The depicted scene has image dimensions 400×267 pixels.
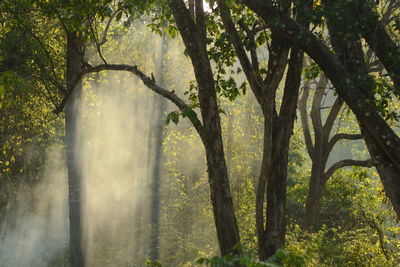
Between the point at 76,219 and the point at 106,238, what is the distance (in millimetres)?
13490

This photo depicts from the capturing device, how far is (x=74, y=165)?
515 inches

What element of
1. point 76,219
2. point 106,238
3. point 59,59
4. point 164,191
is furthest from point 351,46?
point 164,191

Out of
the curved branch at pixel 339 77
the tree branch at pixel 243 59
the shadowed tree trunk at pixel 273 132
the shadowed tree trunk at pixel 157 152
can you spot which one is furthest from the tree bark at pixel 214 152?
the shadowed tree trunk at pixel 157 152

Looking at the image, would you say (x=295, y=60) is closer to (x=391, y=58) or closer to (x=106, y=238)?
(x=391, y=58)

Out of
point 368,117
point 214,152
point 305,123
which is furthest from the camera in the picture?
point 305,123

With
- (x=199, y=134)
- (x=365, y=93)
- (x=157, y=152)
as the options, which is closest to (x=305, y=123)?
(x=365, y=93)

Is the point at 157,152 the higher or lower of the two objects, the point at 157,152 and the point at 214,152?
the higher

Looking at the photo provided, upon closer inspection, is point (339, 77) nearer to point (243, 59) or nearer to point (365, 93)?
point (365, 93)

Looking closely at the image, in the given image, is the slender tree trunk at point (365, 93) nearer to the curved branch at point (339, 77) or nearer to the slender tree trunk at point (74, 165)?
the curved branch at point (339, 77)

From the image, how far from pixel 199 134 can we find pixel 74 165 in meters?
7.07

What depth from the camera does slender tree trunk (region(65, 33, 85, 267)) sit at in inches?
515

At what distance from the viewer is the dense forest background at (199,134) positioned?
262 inches

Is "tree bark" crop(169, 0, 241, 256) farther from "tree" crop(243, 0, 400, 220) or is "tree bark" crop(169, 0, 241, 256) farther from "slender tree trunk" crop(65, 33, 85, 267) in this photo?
"slender tree trunk" crop(65, 33, 85, 267)

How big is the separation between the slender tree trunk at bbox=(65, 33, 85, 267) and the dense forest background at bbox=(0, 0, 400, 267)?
0.11 ft
